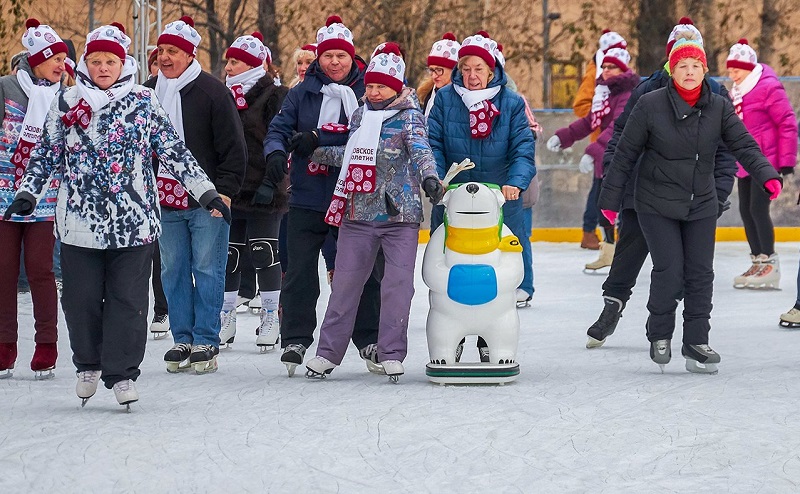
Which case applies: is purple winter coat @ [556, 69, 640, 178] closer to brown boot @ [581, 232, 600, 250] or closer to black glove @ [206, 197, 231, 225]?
brown boot @ [581, 232, 600, 250]

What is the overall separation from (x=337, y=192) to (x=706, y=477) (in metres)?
2.49

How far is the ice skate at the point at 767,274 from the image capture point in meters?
11.2

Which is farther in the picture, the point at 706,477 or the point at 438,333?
the point at 438,333

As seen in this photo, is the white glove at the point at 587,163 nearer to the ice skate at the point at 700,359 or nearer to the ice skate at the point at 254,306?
the ice skate at the point at 254,306

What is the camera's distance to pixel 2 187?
6832 millimetres

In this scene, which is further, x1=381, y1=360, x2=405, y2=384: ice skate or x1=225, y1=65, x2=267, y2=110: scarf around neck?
x1=225, y1=65, x2=267, y2=110: scarf around neck

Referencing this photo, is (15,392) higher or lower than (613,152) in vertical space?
lower

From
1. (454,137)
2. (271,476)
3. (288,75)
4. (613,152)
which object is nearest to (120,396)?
(271,476)

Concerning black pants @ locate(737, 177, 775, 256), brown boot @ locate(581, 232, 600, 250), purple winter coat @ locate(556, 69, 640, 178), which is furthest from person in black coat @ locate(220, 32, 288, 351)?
brown boot @ locate(581, 232, 600, 250)

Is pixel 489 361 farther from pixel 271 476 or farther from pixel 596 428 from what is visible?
pixel 271 476

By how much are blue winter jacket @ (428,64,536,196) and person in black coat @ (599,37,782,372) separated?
1.60 ft

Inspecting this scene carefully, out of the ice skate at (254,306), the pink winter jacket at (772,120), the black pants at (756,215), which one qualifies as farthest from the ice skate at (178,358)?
the pink winter jacket at (772,120)

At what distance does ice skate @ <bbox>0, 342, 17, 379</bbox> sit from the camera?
22.6ft

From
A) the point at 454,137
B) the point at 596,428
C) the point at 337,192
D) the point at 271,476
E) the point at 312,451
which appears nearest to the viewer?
the point at 271,476
